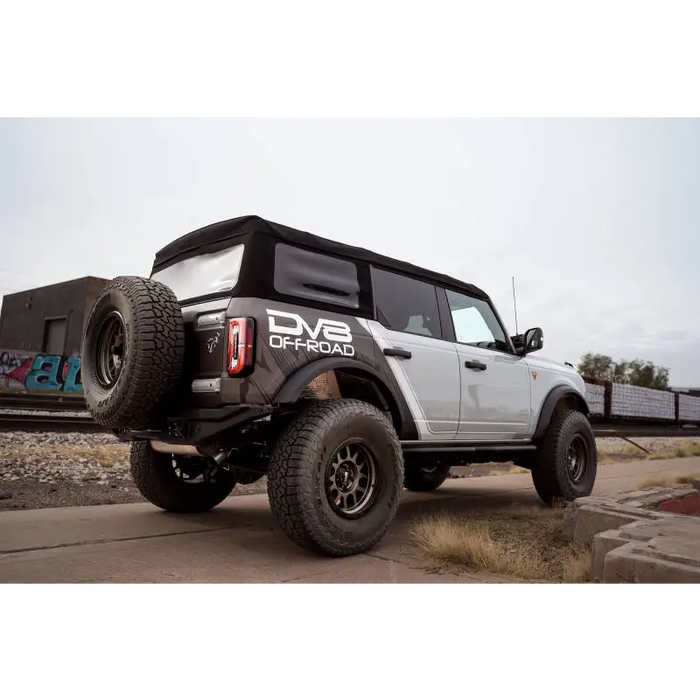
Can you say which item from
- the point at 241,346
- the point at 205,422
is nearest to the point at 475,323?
the point at 241,346

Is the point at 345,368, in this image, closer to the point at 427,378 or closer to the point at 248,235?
the point at 427,378

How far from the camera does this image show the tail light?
3.13 meters

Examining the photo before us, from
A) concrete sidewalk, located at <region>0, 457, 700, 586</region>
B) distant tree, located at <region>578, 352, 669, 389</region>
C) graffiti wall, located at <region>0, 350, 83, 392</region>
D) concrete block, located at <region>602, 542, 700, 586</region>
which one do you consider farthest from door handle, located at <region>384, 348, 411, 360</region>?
distant tree, located at <region>578, 352, 669, 389</region>

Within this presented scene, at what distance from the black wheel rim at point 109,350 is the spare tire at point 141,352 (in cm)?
6

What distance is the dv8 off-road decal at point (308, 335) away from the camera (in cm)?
329

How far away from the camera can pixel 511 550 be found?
11.4 ft

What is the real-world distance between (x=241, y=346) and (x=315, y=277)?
868 millimetres

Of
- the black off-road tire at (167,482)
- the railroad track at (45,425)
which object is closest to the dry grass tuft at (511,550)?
the black off-road tire at (167,482)

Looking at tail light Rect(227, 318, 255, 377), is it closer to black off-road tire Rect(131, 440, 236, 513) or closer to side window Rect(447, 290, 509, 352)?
black off-road tire Rect(131, 440, 236, 513)

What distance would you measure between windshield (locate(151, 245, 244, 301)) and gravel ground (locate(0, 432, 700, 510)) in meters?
2.49
